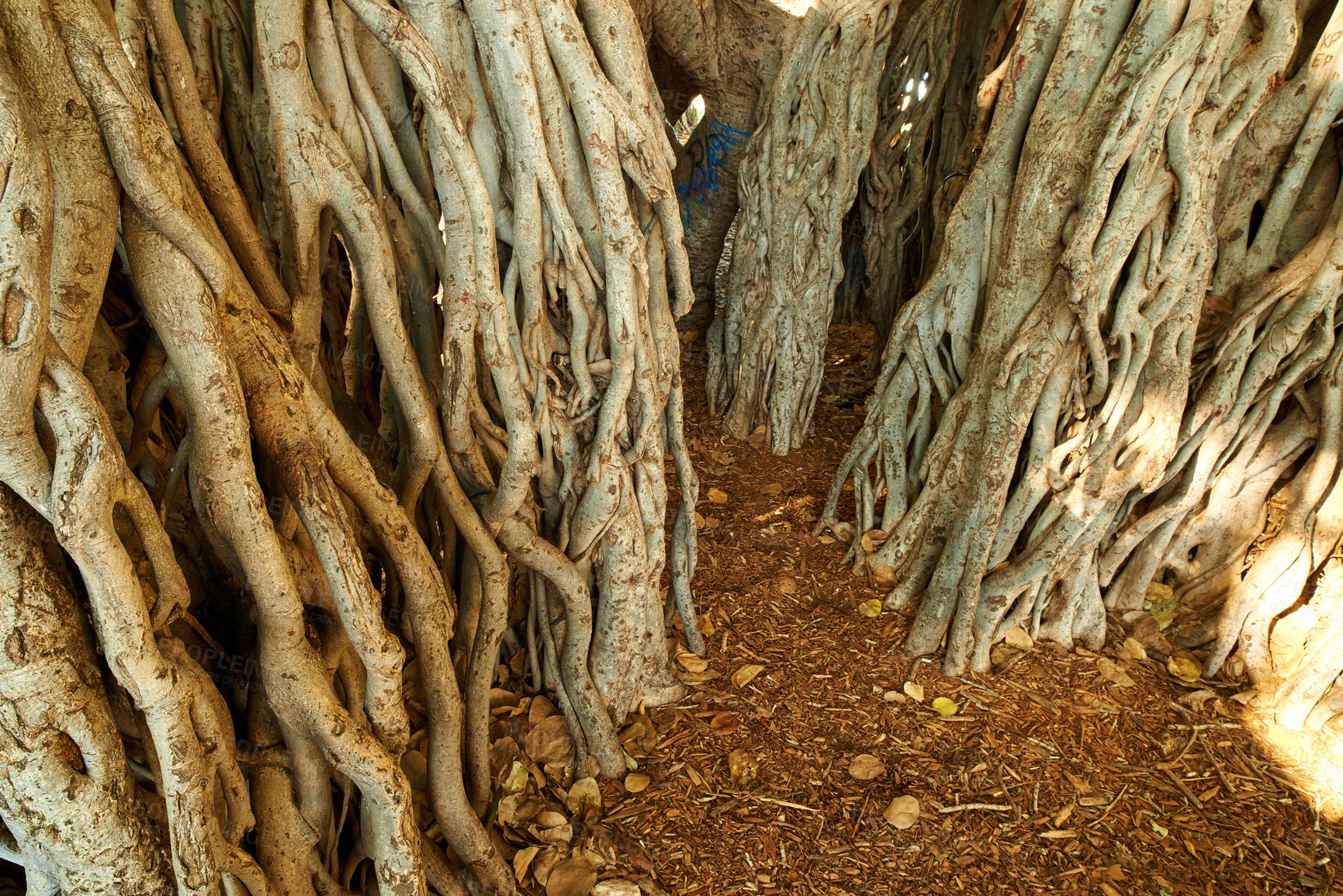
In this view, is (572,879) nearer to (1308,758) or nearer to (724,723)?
(724,723)

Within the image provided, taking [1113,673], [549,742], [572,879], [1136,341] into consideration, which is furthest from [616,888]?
[1136,341]

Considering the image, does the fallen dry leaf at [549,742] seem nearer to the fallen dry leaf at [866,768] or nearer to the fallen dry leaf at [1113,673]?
the fallen dry leaf at [866,768]

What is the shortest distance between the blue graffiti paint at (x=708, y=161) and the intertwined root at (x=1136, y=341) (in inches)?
73.2

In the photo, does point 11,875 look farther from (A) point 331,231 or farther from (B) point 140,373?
(A) point 331,231

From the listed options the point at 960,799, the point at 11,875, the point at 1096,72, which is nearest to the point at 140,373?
the point at 11,875

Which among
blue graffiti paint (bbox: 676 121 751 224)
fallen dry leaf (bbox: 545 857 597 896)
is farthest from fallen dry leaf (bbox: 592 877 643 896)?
blue graffiti paint (bbox: 676 121 751 224)

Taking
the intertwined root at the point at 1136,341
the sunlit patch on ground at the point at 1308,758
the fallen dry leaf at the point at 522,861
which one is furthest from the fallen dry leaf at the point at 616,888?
the sunlit patch on ground at the point at 1308,758

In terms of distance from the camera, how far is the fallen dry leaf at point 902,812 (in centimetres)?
226

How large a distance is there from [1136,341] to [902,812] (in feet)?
5.69

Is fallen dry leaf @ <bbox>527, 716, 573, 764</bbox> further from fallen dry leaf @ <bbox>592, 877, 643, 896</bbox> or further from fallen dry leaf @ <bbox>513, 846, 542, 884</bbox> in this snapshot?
fallen dry leaf @ <bbox>592, 877, 643, 896</bbox>

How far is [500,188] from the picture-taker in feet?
6.47

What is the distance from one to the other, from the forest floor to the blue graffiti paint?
2.92 meters

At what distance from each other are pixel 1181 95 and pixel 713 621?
7.72ft

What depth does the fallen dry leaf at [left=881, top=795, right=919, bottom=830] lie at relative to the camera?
2.26 m
